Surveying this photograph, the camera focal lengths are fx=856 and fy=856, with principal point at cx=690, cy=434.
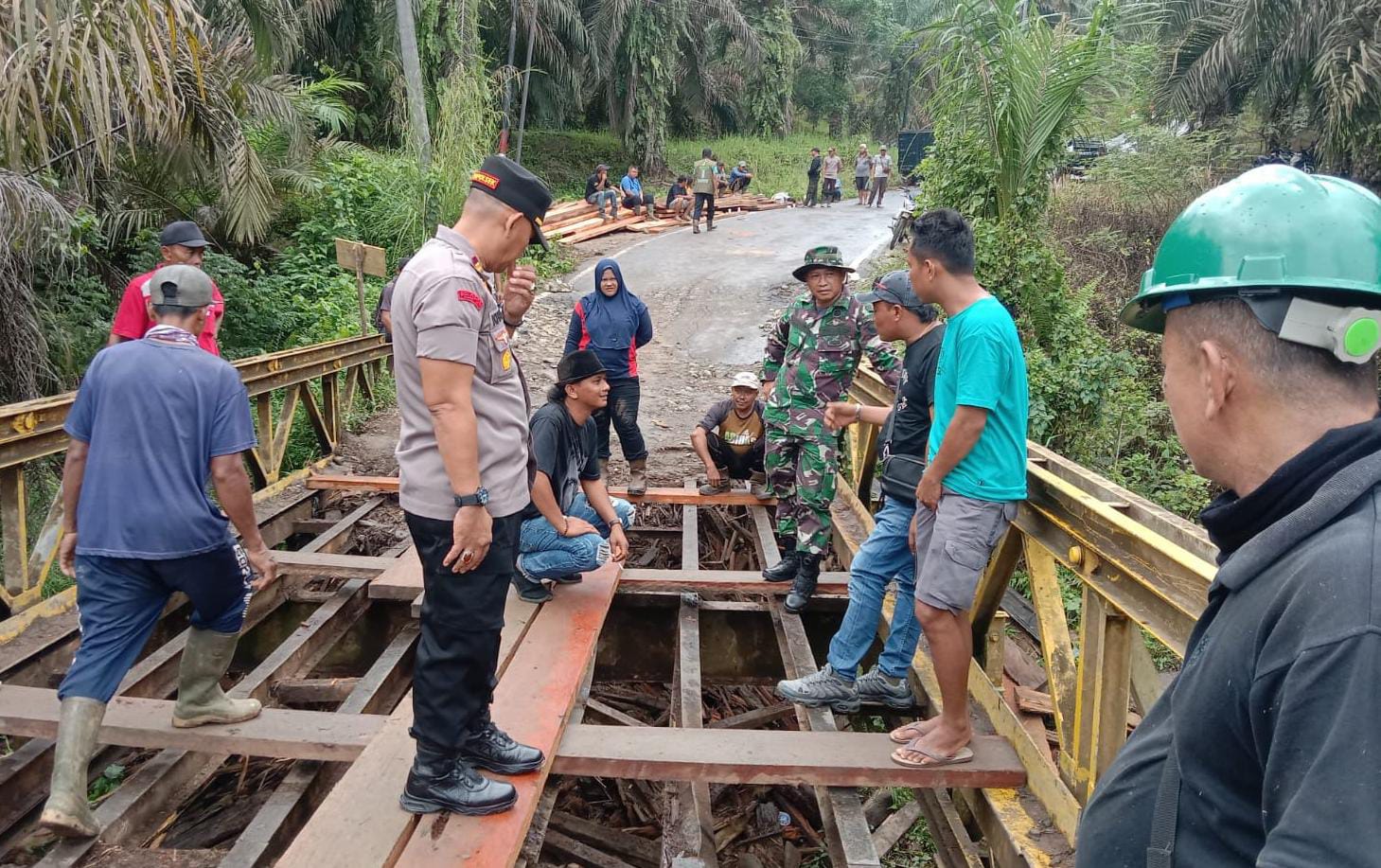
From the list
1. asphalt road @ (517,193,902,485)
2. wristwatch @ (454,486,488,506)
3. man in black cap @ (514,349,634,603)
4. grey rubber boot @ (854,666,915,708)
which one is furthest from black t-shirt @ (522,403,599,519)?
asphalt road @ (517,193,902,485)

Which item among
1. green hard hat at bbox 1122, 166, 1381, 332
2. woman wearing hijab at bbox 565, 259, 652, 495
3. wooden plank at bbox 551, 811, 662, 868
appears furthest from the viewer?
woman wearing hijab at bbox 565, 259, 652, 495

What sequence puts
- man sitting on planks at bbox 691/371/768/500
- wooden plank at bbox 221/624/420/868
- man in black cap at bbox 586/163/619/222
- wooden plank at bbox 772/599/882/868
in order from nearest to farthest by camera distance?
wooden plank at bbox 221/624/420/868 → wooden plank at bbox 772/599/882/868 → man sitting on planks at bbox 691/371/768/500 → man in black cap at bbox 586/163/619/222

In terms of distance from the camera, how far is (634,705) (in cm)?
529

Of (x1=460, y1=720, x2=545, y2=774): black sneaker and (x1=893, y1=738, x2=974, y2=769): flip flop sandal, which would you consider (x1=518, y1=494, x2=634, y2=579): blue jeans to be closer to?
(x1=460, y1=720, x2=545, y2=774): black sneaker

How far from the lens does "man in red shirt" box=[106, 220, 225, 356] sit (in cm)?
448

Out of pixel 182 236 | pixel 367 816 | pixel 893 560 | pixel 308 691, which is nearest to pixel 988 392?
pixel 893 560

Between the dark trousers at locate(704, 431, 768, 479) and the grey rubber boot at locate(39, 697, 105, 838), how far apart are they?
4.13 m

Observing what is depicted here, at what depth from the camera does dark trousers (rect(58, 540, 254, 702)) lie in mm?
2820

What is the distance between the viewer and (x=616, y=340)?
6.51 meters

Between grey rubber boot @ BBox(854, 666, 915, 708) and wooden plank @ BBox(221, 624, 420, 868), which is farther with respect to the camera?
grey rubber boot @ BBox(854, 666, 915, 708)

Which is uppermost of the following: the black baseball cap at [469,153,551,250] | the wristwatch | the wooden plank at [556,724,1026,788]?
the black baseball cap at [469,153,551,250]

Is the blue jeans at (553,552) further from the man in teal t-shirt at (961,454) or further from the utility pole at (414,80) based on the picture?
the utility pole at (414,80)

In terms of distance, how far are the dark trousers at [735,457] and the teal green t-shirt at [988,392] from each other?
A: 10.9ft

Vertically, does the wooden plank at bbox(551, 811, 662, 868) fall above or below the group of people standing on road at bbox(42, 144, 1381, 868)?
below
